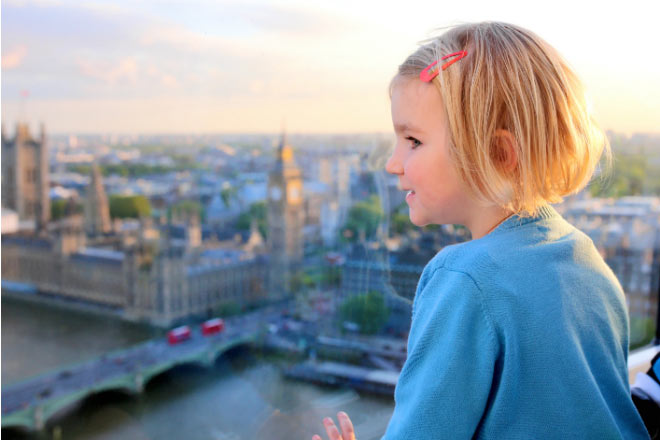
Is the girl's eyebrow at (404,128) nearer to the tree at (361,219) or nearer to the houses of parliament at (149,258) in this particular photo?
the tree at (361,219)

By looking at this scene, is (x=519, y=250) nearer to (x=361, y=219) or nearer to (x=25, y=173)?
(x=361, y=219)

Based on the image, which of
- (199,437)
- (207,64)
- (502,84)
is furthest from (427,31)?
(207,64)

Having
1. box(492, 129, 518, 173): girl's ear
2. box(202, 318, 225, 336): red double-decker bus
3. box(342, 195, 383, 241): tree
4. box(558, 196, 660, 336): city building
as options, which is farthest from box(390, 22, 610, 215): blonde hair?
box(202, 318, 225, 336): red double-decker bus

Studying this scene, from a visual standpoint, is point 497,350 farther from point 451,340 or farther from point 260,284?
point 260,284

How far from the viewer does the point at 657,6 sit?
1635mm

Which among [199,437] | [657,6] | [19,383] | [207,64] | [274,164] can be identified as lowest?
[19,383]

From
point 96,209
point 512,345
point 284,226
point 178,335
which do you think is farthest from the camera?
point 284,226

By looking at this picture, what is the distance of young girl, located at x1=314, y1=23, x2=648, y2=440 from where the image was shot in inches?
13.7

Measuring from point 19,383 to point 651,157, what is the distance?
5038mm

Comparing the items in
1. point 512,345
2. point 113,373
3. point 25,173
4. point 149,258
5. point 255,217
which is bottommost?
point 113,373

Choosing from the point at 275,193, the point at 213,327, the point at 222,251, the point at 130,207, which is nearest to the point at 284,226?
the point at 275,193

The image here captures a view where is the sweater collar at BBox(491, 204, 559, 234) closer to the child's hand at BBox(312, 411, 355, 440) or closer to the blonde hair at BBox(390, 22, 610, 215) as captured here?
the blonde hair at BBox(390, 22, 610, 215)

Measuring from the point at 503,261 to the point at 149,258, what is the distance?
7.78 m

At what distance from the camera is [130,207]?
7.53m
